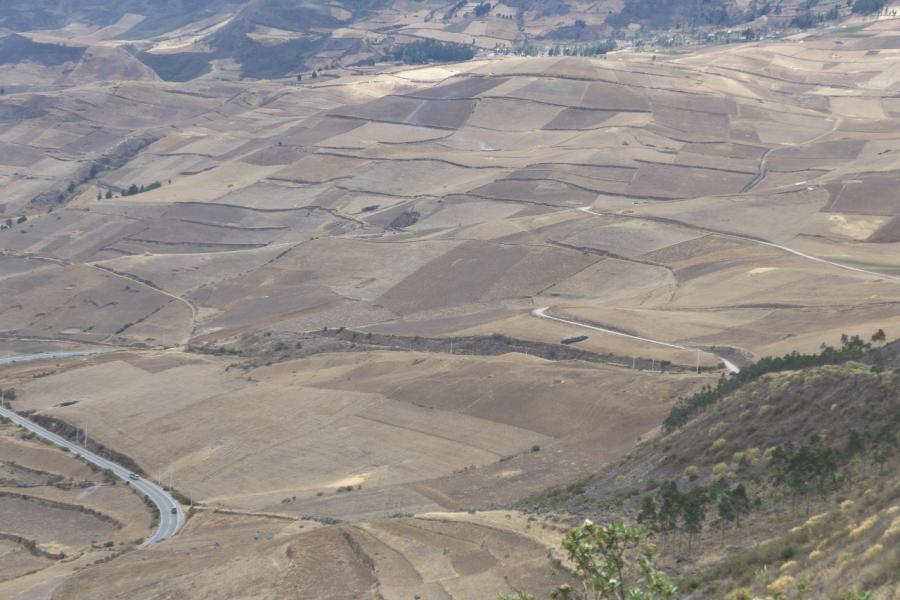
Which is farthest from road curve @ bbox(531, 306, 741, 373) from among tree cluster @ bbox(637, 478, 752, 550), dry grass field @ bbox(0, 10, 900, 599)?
tree cluster @ bbox(637, 478, 752, 550)

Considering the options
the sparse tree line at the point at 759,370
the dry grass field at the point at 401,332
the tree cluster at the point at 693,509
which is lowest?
the dry grass field at the point at 401,332

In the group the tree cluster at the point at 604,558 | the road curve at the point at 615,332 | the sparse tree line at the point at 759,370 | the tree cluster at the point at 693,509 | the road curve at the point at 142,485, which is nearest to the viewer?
the tree cluster at the point at 604,558

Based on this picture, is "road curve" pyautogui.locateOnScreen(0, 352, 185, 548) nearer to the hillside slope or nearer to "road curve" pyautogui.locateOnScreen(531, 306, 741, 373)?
the hillside slope

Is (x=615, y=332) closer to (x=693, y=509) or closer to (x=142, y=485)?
(x=142, y=485)

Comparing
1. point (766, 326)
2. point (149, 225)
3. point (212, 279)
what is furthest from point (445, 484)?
point (149, 225)

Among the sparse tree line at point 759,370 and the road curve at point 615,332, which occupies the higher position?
the sparse tree line at point 759,370

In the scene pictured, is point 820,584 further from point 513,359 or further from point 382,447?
point 513,359

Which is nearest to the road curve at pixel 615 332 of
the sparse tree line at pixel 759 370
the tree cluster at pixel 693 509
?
the sparse tree line at pixel 759 370

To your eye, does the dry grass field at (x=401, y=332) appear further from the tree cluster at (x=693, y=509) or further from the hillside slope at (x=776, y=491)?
the hillside slope at (x=776, y=491)
